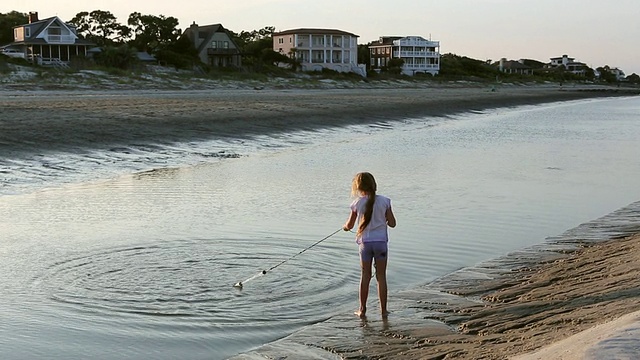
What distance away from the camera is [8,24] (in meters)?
77.3

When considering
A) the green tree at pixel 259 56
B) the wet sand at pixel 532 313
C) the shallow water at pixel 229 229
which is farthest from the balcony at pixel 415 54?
the wet sand at pixel 532 313

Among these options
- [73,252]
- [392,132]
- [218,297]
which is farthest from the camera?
[392,132]

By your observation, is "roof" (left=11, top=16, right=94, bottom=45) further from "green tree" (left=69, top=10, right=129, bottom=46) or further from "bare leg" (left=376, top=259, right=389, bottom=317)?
"bare leg" (left=376, top=259, right=389, bottom=317)

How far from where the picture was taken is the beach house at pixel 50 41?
6831 cm

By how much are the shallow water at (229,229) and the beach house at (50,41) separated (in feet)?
166

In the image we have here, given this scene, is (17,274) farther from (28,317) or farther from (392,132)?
(392,132)

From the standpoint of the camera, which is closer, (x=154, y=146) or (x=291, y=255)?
(x=291, y=255)

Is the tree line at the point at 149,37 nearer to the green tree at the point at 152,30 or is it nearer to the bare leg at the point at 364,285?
the green tree at the point at 152,30

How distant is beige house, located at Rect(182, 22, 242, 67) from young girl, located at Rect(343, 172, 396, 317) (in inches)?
3009

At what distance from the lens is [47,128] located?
2069 centimetres

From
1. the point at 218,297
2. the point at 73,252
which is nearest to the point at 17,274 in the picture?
the point at 73,252

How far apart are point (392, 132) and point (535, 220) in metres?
18.2

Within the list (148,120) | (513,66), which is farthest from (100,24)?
(513,66)

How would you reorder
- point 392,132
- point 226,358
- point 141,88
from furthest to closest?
point 141,88
point 392,132
point 226,358
